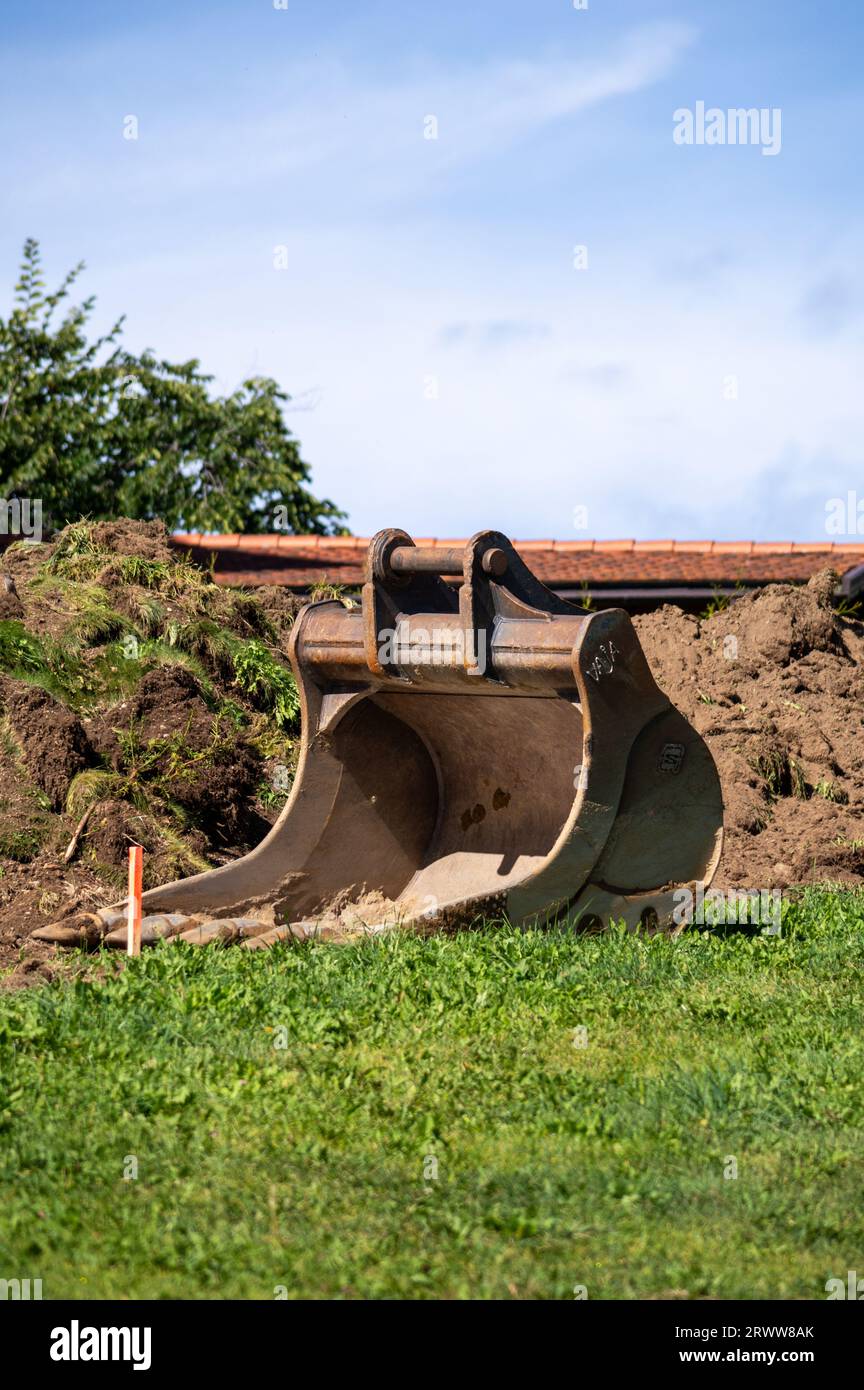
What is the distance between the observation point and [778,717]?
1175 centimetres

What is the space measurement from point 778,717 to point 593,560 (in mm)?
4816

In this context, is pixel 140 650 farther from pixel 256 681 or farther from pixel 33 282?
pixel 33 282

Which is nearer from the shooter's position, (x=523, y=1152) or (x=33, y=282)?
(x=523, y=1152)

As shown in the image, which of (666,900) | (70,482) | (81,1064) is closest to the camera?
(81,1064)

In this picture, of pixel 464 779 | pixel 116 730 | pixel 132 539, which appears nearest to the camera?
pixel 464 779

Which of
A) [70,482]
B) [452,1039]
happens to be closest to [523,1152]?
[452,1039]

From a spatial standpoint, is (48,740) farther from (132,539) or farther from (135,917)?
(132,539)

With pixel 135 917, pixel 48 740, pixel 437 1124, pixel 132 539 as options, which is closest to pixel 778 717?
pixel 132 539

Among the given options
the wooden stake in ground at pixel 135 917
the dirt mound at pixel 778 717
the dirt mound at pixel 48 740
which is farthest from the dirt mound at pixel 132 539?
the wooden stake in ground at pixel 135 917

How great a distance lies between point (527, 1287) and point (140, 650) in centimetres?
756

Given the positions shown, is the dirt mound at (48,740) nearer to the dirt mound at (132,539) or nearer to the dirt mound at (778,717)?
the dirt mound at (132,539)

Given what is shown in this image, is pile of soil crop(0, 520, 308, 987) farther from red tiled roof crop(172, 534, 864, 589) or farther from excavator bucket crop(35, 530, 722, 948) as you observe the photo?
red tiled roof crop(172, 534, 864, 589)

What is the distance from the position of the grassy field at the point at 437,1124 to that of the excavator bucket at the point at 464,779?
17.0 inches

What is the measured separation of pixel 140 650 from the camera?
10914 mm
